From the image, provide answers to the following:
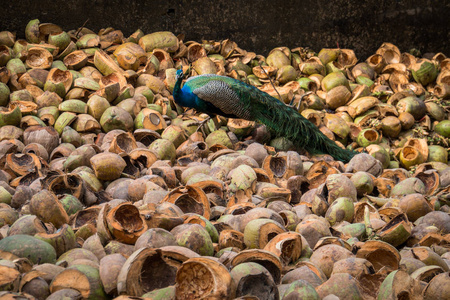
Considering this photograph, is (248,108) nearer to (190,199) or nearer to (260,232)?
(190,199)

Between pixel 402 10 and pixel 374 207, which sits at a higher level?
pixel 402 10

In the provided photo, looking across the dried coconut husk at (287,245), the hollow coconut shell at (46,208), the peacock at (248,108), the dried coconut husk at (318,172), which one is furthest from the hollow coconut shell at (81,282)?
the peacock at (248,108)

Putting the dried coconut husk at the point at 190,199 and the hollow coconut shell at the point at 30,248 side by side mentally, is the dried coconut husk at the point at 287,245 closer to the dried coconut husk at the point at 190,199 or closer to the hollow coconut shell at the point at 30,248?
the dried coconut husk at the point at 190,199

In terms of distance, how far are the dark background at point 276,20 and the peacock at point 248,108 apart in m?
1.77

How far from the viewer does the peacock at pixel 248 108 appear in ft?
15.2

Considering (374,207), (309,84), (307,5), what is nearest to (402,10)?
(307,5)

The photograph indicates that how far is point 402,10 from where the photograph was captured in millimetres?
6809

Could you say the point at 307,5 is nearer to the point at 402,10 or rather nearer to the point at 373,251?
the point at 402,10

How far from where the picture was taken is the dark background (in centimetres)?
591

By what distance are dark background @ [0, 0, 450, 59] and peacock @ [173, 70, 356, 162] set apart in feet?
5.81

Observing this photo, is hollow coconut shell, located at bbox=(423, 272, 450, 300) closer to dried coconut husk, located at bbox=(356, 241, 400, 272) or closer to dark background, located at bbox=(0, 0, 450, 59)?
dried coconut husk, located at bbox=(356, 241, 400, 272)

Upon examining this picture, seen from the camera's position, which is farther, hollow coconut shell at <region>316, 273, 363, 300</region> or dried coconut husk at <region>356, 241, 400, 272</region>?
dried coconut husk at <region>356, 241, 400, 272</region>

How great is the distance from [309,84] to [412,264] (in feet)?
11.8

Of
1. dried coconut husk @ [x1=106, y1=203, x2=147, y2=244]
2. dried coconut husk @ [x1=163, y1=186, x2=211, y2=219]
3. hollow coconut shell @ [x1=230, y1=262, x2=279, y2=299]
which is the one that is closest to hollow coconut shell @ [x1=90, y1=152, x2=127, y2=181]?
dried coconut husk @ [x1=163, y1=186, x2=211, y2=219]
